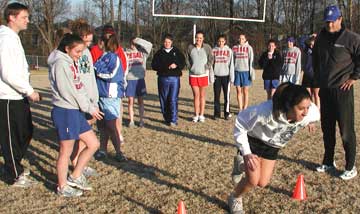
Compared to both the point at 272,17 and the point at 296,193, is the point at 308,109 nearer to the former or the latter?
the point at 296,193

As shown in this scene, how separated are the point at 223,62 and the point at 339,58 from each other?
4.30 metres

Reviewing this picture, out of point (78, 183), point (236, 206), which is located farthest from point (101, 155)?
point (236, 206)

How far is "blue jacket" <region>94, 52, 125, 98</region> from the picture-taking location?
19.1 ft

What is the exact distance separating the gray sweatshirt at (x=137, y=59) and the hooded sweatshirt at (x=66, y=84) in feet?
12.3

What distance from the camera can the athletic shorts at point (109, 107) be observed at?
585cm

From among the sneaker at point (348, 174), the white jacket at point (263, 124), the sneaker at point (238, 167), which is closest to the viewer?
the white jacket at point (263, 124)

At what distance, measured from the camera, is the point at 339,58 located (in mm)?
5004

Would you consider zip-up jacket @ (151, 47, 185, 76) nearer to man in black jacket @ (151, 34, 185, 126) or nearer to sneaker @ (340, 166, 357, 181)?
man in black jacket @ (151, 34, 185, 126)

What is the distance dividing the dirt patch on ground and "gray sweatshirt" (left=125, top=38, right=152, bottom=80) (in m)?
1.26

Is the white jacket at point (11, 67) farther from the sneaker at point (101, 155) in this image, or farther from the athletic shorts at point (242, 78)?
the athletic shorts at point (242, 78)

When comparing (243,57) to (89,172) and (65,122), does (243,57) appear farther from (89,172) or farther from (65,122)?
(65,122)

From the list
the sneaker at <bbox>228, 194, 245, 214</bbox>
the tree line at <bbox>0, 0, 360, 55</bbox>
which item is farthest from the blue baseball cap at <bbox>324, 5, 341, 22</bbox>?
the tree line at <bbox>0, 0, 360, 55</bbox>

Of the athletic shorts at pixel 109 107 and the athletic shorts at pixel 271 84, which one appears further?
the athletic shorts at pixel 271 84

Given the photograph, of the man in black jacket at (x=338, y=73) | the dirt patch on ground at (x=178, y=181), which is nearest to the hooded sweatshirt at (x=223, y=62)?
the dirt patch on ground at (x=178, y=181)
